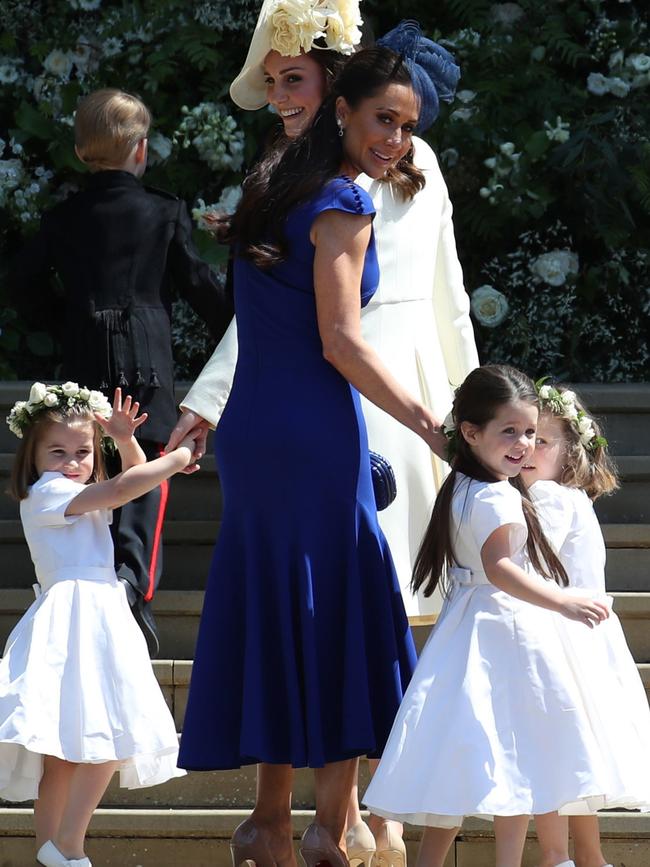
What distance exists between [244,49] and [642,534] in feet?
10.4

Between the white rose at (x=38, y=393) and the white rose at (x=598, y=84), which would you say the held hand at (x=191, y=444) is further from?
the white rose at (x=598, y=84)

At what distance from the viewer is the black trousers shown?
14.9 feet

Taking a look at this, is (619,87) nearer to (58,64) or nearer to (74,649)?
(58,64)

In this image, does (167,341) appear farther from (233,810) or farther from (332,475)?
(332,475)

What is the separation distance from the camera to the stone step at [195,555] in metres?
5.10

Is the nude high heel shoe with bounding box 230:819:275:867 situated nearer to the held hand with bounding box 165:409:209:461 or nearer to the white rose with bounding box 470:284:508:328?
the held hand with bounding box 165:409:209:461

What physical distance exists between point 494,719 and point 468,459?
55 cm

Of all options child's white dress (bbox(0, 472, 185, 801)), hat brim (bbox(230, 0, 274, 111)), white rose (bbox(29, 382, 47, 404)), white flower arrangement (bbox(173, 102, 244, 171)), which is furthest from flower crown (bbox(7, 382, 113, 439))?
white flower arrangement (bbox(173, 102, 244, 171))

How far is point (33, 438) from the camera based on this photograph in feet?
13.6

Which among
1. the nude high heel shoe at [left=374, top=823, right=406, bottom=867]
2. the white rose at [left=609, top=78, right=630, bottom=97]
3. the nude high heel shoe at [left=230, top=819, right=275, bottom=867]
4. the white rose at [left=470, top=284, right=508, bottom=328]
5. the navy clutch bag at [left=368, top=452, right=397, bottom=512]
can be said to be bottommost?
the nude high heel shoe at [left=374, top=823, right=406, bottom=867]

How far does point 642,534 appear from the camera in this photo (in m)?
5.15

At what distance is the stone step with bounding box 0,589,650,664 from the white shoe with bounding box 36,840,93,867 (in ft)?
2.95

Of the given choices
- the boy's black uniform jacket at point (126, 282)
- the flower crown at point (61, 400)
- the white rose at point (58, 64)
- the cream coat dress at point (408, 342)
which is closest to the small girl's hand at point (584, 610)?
the cream coat dress at point (408, 342)

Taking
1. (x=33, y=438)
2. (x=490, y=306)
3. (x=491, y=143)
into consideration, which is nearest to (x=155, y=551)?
(x=33, y=438)
